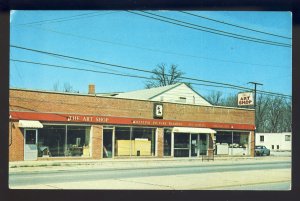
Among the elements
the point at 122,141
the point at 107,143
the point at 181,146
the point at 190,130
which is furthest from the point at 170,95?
the point at 107,143

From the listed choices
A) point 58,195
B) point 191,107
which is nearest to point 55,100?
point 191,107

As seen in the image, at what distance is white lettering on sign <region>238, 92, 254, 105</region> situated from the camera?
33.1ft

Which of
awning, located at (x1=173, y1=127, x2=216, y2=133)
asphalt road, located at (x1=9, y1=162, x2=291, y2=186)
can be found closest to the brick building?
awning, located at (x1=173, y1=127, x2=216, y2=133)

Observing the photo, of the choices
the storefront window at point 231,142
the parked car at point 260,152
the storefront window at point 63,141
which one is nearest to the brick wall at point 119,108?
the storefront window at point 231,142

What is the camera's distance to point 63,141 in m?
12.4

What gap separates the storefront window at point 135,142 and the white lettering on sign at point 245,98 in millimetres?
2762

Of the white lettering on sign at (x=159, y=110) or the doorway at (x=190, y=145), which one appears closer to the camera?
the doorway at (x=190, y=145)

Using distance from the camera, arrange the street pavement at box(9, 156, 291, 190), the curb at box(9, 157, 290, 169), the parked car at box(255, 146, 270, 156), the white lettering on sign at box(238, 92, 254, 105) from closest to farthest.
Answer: the street pavement at box(9, 156, 291, 190) < the white lettering on sign at box(238, 92, 254, 105) < the curb at box(9, 157, 290, 169) < the parked car at box(255, 146, 270, 156)

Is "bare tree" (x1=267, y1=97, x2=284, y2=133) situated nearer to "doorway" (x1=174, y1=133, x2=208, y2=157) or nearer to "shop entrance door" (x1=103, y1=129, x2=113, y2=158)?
"doorway" (x1=174, y1=133, x2=208, y2=157)

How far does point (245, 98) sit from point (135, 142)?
389 centimetres

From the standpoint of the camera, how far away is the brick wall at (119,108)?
1143cm

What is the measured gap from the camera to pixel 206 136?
11133mm

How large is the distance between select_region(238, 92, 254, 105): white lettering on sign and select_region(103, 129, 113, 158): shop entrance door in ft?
14.4

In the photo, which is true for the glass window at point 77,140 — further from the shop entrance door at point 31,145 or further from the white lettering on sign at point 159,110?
the white lettering on sign at point 159,110
